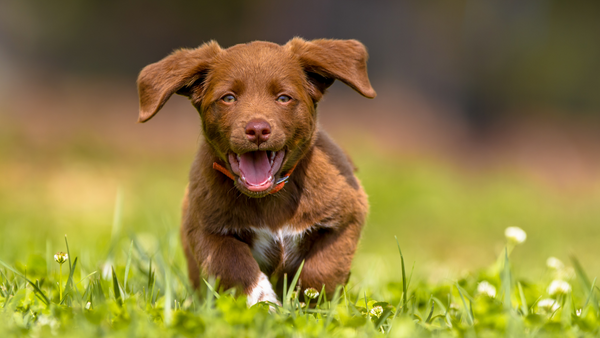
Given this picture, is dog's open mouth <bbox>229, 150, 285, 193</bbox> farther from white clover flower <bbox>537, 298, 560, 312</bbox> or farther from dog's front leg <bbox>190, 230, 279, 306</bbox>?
white clover flower <bbox>537, 298, 560, 312</bbox>

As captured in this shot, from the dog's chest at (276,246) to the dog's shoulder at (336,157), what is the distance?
40 cm

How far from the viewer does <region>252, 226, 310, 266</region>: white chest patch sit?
11.3ft

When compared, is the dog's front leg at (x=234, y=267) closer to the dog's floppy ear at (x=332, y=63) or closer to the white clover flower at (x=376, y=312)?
the white clover flower at (x=376, y=312)

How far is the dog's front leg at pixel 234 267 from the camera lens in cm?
318

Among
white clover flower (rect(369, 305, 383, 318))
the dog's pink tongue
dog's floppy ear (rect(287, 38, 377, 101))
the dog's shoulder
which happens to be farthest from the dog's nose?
white clover flower (rect(369, 305, 383, 318))

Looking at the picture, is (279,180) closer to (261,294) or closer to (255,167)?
(255,167)

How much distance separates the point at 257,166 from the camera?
3.25 m

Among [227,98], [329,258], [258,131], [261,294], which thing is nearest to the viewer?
[258,131]


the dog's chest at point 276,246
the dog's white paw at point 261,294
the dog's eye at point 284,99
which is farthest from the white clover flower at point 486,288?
the dog's eye at point 284,99

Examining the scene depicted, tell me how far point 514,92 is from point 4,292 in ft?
37.2

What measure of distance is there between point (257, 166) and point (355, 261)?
245 cm

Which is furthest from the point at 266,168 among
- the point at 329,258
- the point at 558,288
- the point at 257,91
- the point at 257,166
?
the point at 558,288

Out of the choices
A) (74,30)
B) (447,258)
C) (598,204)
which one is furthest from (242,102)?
(74,30)

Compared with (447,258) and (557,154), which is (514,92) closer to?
(557,154)
